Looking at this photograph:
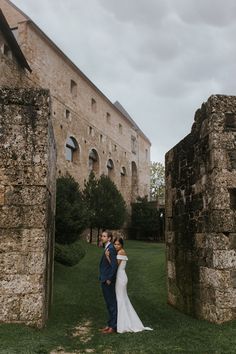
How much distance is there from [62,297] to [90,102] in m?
21.1

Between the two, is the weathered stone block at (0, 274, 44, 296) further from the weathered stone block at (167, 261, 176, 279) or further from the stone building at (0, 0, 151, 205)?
the stone building at (0, 0, 151, 205)

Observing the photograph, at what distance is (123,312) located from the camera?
5.36 m

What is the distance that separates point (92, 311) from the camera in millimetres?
6777

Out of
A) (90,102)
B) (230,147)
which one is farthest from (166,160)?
(90,102)

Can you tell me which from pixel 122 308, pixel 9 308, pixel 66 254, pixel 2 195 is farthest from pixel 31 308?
pixel 66 254

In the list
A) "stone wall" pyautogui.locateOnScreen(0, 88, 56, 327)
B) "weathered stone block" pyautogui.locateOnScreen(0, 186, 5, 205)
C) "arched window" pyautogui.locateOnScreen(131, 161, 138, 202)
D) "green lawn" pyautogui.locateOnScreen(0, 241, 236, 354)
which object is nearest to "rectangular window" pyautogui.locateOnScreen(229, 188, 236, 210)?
"green lawn" pyautogui.locateOnScreen(0, 241, 236, 354)

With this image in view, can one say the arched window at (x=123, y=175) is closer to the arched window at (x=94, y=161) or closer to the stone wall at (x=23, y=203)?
the arched window at (x=94, y=161)

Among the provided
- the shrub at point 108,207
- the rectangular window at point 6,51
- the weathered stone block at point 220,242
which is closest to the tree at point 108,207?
the shrub at point 108,207

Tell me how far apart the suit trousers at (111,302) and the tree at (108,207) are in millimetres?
16276


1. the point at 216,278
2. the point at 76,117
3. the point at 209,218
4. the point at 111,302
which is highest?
the point at 76,117

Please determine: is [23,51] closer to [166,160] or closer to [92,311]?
[166,160]

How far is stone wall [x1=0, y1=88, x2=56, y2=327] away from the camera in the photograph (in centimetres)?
496

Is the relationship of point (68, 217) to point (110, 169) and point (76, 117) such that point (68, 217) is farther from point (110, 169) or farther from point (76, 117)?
point (110, 169)

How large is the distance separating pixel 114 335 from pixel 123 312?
0.41 m
